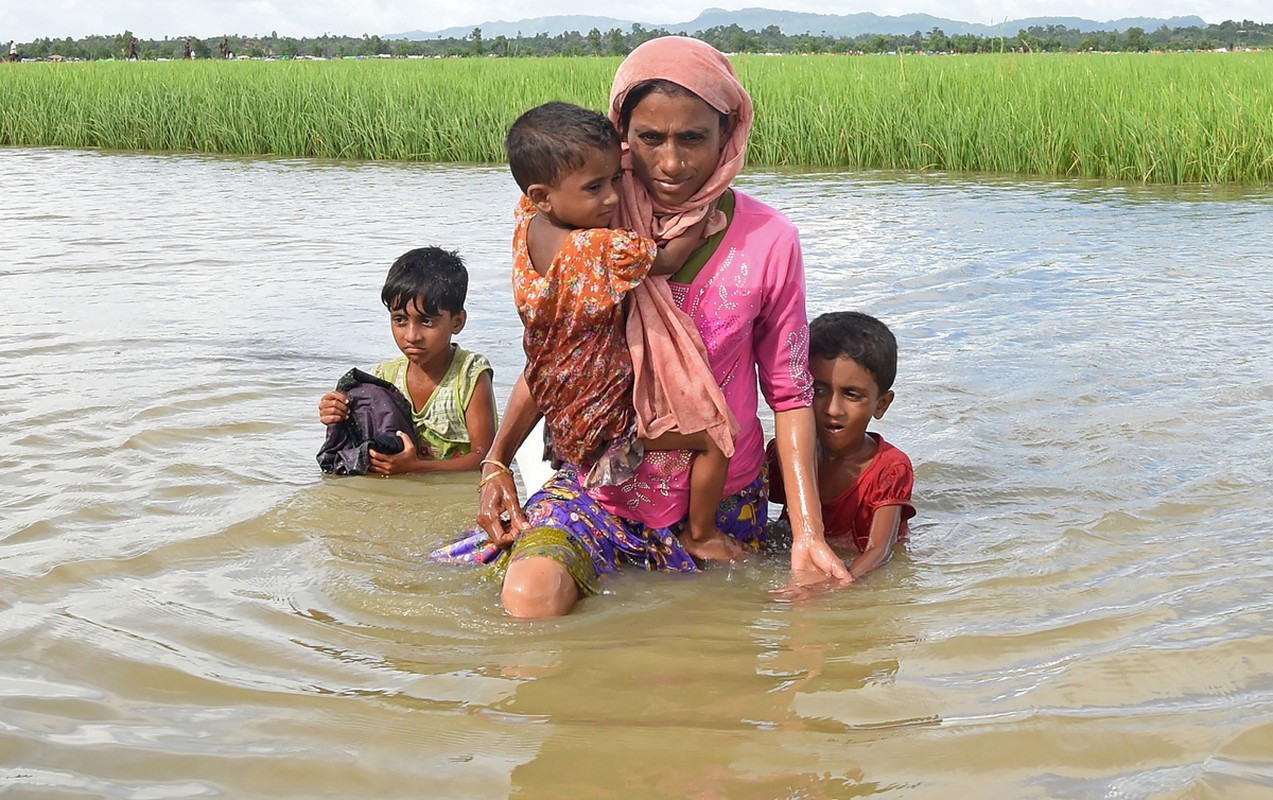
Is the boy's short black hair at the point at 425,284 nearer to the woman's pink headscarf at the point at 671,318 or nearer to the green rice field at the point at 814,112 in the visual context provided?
the woman's pink headscarf at the point at 671,318

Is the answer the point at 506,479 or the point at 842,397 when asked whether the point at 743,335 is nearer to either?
the point at 842,397

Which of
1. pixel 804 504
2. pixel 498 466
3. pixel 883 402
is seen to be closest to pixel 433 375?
pixel 498 466

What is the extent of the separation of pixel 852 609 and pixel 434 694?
935 millimetres

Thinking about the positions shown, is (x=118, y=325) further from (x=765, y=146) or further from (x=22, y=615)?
(x=765, y=146)

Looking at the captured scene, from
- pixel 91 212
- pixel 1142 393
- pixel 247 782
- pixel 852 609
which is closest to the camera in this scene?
pixel 247 782

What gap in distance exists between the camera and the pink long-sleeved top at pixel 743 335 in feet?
8.99

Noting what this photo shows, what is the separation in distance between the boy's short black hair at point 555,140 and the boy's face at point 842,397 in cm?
90

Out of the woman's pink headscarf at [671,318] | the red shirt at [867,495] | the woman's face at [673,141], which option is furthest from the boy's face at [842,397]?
the woman's face at [673,141]

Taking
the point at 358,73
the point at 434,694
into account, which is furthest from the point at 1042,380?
the point at 358,73

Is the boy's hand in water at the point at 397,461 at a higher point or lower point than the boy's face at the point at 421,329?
lower

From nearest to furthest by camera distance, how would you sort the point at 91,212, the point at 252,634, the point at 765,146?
the point at 252,634 → the point at 91,212 → the point at 765,146

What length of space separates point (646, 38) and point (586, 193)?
4310cm

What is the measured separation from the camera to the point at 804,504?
2.77 m

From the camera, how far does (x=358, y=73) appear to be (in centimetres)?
1764
